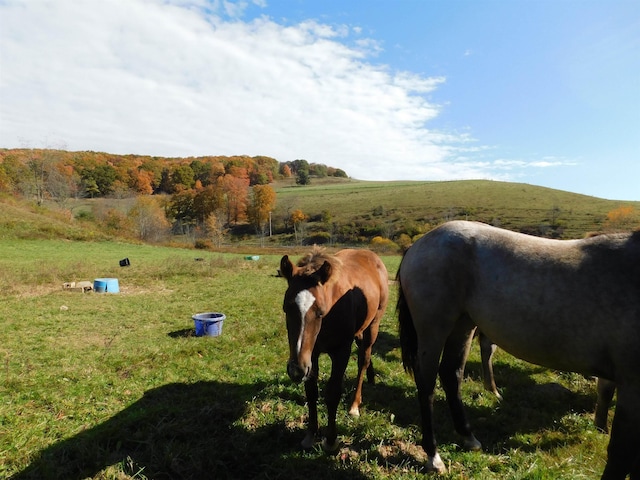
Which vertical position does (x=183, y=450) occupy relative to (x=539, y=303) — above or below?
below

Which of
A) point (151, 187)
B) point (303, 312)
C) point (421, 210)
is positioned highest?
point (151, 187)

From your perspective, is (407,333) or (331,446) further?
(407,333)

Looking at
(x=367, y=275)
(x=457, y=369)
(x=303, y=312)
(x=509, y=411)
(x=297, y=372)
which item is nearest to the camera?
(x=297, y=372)

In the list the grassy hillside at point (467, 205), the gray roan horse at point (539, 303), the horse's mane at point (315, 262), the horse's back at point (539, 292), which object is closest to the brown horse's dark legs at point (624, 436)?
the gray roan horse at point (539, 303)

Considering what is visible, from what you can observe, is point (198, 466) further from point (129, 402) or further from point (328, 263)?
point (328, 263)

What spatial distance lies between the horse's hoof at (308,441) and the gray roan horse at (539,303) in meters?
1.15

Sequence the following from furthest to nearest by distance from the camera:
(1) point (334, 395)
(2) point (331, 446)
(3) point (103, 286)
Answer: (3) point (103, 286) → (1) point (334, 395) → (2) point (331, 446)

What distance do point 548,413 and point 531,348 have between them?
236 centimetres

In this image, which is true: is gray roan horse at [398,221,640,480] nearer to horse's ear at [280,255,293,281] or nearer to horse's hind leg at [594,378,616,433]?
horse's ear at [280,255,293,281]

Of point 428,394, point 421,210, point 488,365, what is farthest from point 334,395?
point 421,210

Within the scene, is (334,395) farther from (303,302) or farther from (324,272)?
(324,272)

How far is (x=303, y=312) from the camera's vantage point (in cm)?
323

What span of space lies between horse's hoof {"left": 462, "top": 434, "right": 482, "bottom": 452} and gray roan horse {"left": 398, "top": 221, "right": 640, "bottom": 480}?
0.04ft

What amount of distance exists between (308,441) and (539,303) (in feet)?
8.73
